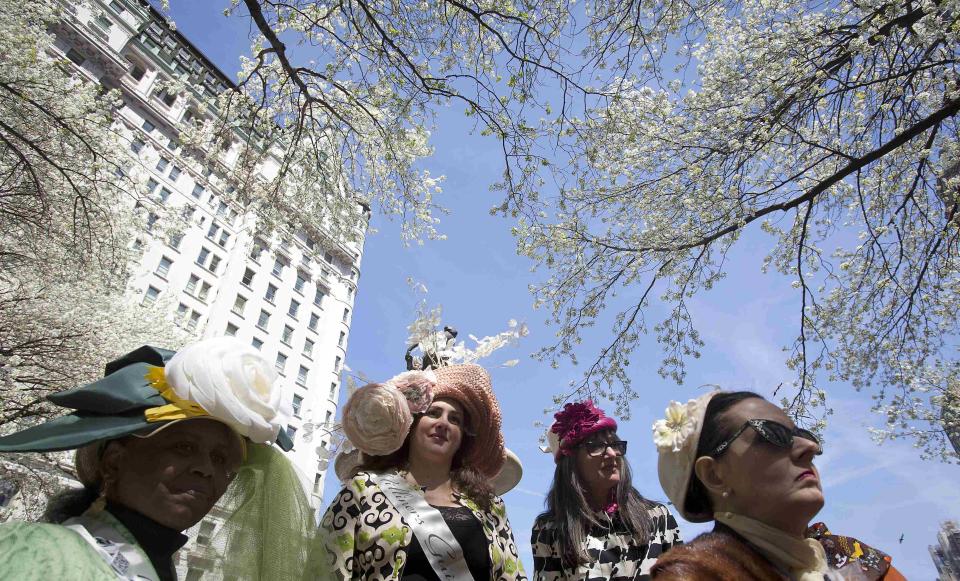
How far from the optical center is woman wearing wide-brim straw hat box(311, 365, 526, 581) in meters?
2.26

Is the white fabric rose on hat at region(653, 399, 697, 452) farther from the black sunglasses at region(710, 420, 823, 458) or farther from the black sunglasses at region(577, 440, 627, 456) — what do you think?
the black sunglasses at region(577, 440, 627, 456)

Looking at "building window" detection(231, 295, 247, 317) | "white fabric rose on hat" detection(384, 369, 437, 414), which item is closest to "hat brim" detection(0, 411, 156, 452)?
"white fabric rose on hat" detection(384, 369, 437, 414)

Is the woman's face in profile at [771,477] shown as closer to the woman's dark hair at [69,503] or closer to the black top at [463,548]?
the black top at [463,548]

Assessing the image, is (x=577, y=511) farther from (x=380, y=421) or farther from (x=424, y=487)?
(x=380, y=421)

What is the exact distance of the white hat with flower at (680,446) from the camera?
1.81 metres

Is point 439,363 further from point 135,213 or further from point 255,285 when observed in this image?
point 255,285

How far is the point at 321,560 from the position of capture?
189cm

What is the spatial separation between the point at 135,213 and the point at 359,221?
6289 millimetres

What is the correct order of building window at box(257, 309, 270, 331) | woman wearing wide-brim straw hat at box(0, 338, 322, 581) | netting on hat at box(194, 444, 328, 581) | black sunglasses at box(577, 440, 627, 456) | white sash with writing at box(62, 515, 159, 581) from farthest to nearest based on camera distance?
building window at box(257, 309, 270, 331), black sunglasses at box(577, 440, 627, 456), netting on hat at box(194, 444, 328, 581), woman wearing wide-brim straw hat at box(0, 338, 322, 581), white sash with writing at box(62, 515, 159, 581)

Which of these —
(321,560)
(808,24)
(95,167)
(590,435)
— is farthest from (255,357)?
(808,24)

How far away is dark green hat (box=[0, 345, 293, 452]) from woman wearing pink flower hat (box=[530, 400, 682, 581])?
221cm

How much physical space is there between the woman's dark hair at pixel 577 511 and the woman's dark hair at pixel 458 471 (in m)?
0.50

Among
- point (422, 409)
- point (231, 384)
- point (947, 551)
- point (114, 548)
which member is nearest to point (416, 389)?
point (422, 409)

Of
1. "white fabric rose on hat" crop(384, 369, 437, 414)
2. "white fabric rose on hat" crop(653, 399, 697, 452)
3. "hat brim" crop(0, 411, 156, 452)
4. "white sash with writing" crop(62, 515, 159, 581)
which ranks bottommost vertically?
"white sash with writing" crop(62, 515, 159, 581)
